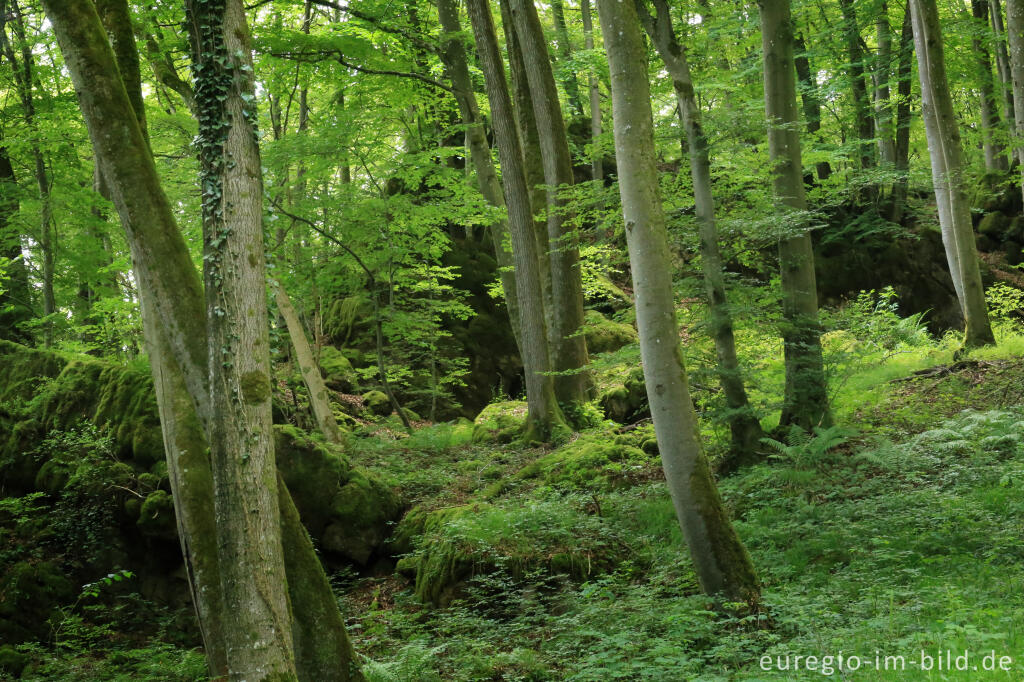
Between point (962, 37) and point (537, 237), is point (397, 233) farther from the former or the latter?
point (962, 37)

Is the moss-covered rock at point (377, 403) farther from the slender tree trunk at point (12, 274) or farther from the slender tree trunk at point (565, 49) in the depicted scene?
the slender tree trunk at point (565, 49)

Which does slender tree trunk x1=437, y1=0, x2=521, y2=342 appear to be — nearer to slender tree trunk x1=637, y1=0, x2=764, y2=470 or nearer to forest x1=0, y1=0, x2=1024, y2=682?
forest x1=0, y1=0, x2=1024, y2=682

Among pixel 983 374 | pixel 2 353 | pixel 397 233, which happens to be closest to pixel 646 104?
pixel 983 374

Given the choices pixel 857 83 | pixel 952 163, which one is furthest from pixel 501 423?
pixel 857 83

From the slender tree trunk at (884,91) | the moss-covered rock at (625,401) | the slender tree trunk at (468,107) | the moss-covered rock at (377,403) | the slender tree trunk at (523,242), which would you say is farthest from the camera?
the slender tree trunk at (884,91)

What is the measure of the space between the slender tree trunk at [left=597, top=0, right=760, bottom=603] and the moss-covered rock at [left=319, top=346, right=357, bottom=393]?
11951 mm

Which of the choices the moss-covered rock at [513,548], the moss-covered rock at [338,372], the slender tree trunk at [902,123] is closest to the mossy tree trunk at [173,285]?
the moss-covered rock at [513,548]

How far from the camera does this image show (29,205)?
11086 millimetres

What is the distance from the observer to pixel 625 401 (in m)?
11.5

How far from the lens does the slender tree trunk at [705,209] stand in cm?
732

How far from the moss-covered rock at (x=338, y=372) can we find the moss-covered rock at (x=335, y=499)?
23.0 feet

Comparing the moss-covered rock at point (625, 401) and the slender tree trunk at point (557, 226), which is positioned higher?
the slender tree trunk at point (557, 226)

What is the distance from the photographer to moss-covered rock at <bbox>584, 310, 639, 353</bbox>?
47.6 ft

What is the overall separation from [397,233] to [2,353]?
681 cm
